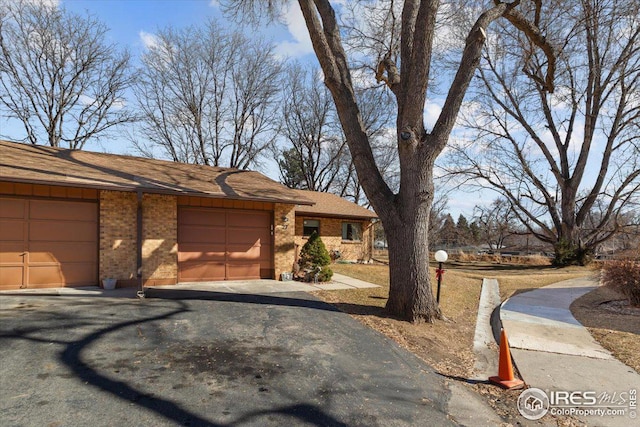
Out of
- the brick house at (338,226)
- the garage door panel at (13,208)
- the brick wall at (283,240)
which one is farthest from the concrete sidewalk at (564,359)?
the brick house at (338,226)

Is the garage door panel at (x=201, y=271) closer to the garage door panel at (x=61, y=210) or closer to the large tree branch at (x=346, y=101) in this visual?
the garage door panel at (x=61, y=210)

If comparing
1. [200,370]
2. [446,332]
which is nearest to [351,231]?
[446,332]

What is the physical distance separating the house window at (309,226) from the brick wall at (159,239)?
32.9 ft

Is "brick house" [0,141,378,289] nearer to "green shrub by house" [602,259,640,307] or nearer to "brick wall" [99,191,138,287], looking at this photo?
"brick wall" [99,191,138,287]

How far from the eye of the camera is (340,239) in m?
21.4

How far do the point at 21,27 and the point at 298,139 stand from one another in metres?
19.3

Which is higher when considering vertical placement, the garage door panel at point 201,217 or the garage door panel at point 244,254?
the garage door panel at point 201,217

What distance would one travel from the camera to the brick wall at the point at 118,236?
9.72 meters

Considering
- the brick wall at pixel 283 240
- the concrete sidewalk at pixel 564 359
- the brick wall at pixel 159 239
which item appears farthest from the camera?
the brick wall at pixel 283 240

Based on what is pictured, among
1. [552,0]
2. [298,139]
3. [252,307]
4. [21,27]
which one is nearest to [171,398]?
[252,307]

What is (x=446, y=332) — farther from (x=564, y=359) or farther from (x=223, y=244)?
(x=223, y=244)

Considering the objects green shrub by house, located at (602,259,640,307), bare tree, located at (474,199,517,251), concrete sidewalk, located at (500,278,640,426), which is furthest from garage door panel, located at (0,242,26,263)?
bare tree, located at (474,199,517,251)

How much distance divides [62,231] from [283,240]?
591 cm

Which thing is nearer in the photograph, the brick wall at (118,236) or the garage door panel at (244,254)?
the brick wall at (118,236)
